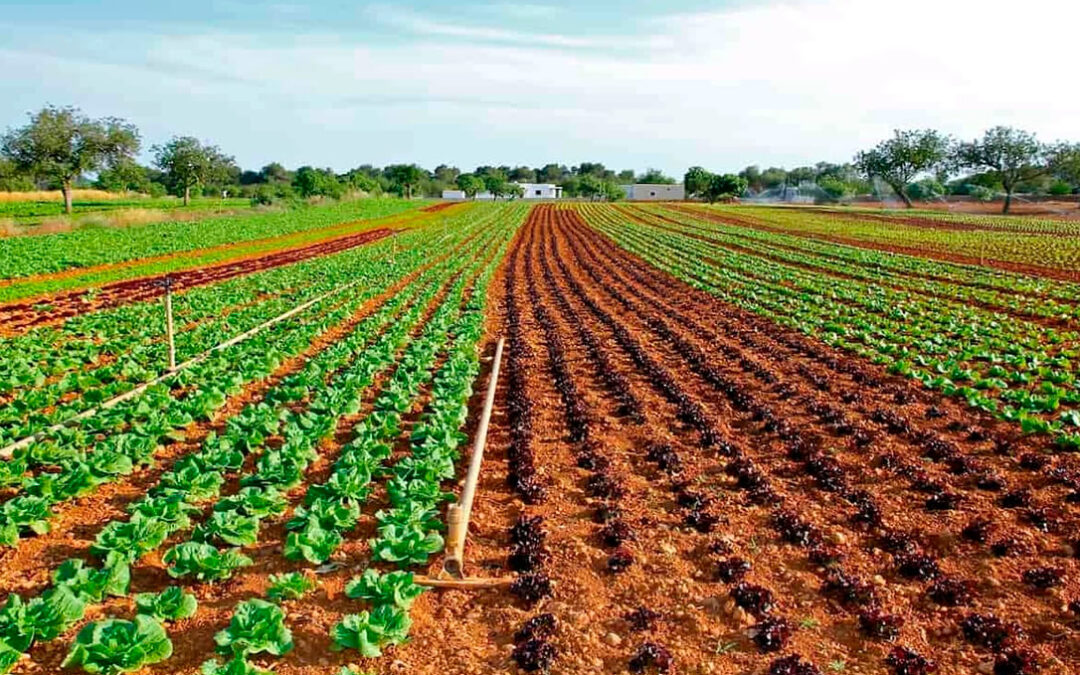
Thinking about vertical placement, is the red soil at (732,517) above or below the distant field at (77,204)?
below

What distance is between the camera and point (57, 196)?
80438 millimetres

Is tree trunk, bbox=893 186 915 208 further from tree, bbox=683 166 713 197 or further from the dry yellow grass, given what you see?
the dry yellow grass

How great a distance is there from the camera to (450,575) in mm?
6039

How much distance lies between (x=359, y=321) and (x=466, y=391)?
7166 millimetres

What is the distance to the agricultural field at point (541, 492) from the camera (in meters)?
5.18

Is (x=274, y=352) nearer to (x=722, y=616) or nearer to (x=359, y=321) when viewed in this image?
(x=359, y=321)

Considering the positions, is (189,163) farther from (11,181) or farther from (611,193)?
(611,193)

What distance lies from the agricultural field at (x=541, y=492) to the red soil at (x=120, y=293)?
0.30 m

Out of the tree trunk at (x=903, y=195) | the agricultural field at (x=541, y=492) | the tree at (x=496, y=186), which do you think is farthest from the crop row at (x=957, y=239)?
the tree at (x=496, y=186)

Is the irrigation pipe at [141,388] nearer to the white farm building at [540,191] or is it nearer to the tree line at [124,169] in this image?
the tree line at [124,169]

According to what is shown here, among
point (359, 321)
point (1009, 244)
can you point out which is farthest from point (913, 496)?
point (1009, 244)

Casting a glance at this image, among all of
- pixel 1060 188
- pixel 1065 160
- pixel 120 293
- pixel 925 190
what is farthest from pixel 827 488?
pixel 925 190

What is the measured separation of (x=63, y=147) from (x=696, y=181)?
107010mm

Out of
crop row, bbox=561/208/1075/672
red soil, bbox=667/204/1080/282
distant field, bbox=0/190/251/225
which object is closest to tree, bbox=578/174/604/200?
distant field, bbox=0/190/251/225
